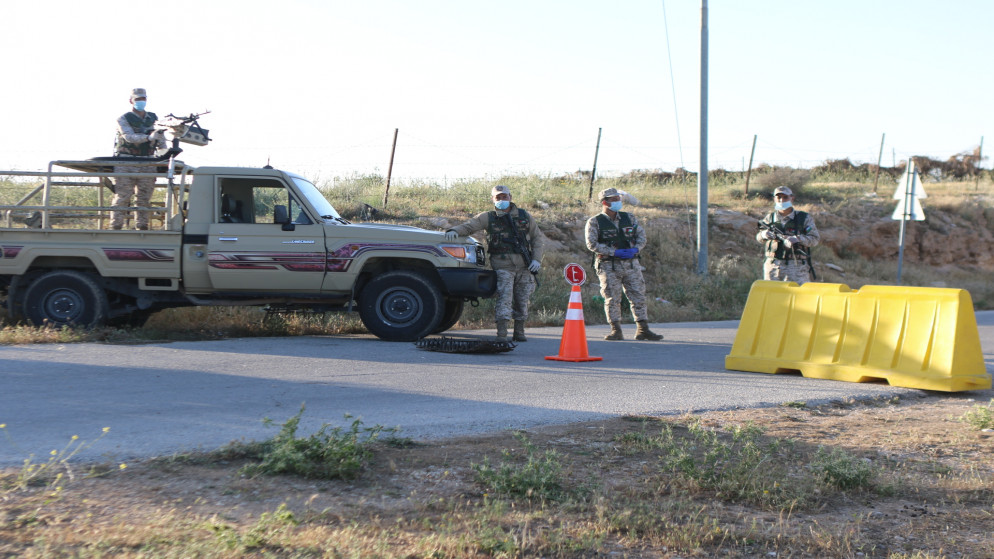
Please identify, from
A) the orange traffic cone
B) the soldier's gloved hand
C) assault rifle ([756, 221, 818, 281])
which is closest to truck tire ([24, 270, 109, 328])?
the orange traffic cone

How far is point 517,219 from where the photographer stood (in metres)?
10.6

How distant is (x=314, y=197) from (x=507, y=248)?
2.42 metres

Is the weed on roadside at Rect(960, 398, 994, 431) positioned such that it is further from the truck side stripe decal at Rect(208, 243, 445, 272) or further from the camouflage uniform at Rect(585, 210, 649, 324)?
the truck side stripe decal at Rect(208, 243, 445, 272)

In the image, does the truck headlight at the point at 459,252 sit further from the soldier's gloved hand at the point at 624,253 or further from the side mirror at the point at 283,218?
the soldier's gloved hand at the point at 624,253

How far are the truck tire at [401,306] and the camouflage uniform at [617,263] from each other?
222 centimetres

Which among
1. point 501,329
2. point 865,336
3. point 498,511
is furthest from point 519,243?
point 498,511

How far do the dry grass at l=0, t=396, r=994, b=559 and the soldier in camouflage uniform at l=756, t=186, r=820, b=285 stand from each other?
571 cm

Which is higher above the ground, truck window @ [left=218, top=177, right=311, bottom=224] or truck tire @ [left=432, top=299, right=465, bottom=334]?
truck window @ [left=218, top=177, right=311, bottom=224]

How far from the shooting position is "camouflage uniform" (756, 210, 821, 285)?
1076 centimetres

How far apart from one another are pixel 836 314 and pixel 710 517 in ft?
17.2

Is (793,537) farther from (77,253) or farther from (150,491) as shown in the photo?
(77,253)

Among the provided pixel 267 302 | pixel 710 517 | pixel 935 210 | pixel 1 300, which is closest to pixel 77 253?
pixel 1 300

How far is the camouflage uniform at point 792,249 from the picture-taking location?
10.8 m

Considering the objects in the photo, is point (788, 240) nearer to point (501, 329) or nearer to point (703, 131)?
point (501, 329)
